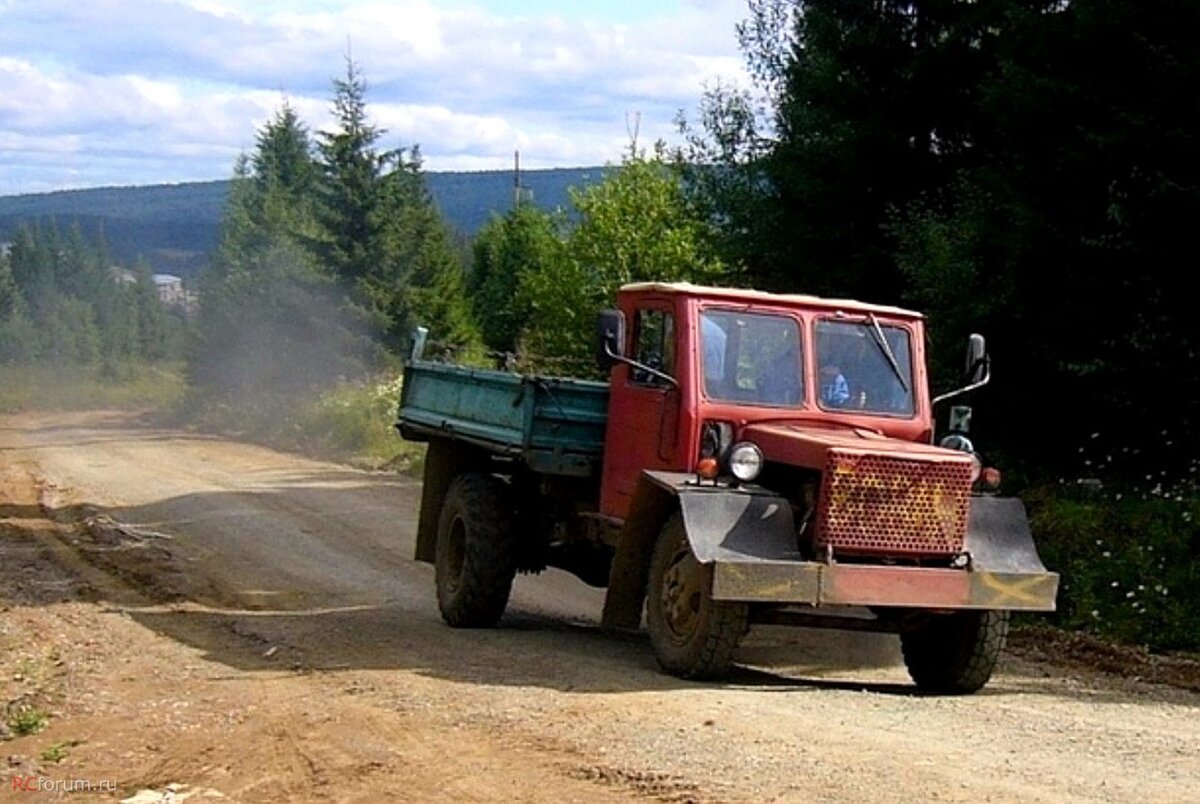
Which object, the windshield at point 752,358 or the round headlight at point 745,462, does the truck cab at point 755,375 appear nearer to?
the windshield at point 752,358

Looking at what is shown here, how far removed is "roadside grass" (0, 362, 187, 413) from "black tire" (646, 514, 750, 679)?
133 ft

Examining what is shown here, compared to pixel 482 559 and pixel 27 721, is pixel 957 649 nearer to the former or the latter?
pixel 482 559

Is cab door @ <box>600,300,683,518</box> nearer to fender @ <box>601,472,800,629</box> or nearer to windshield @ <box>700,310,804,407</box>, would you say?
windshield @ <box>700,310,804,407</box>

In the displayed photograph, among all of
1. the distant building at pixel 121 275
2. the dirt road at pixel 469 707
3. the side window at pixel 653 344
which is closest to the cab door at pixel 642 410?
the side window at pixel 653 344

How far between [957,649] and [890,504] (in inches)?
45.6

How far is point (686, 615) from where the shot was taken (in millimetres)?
10102

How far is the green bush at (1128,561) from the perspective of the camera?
1278 cm

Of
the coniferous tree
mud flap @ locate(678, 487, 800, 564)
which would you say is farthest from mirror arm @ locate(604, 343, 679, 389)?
the coniferous tree

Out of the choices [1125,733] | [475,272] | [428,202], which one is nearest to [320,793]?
[1125,733]

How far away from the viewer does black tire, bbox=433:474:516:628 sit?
12.5m

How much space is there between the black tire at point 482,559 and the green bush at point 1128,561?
4.12 metres

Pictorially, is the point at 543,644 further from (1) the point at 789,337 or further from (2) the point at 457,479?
(1) the point at 789,337

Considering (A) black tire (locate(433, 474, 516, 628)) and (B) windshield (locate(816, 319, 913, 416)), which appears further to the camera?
(A) black tire (locate(433, 474, 516, 628))

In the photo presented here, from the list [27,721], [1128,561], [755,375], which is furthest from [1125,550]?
[27,721]
